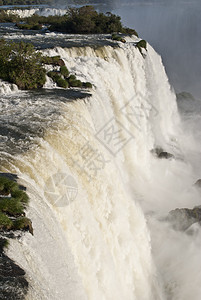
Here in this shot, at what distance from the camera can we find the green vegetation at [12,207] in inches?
198

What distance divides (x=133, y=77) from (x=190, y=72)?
3905cm

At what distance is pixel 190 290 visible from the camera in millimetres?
11188

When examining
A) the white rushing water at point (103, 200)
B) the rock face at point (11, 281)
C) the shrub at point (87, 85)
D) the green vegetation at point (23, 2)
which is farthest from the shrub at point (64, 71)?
the green vegetation at point (23, 2)

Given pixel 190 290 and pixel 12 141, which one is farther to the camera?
pixel 190 290

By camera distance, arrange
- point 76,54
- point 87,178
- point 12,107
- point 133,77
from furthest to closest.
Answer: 1. point 133,77
2. point 76,54
3. point 12,107
4. point 87,178

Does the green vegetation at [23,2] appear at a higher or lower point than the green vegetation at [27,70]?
higher

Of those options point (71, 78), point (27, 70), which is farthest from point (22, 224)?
point (71, 78)

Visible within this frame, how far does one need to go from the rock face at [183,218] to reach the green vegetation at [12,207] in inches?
399

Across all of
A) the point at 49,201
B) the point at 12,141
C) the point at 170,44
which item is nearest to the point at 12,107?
the point at 12,141

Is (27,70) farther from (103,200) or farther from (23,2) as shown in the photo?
(23,2)

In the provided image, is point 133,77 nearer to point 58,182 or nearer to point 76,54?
point 76,54

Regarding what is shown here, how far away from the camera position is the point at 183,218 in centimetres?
1420

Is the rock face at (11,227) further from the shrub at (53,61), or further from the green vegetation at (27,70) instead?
the shrub at (53,61)

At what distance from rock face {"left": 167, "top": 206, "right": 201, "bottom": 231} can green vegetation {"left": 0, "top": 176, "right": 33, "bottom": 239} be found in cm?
1013
